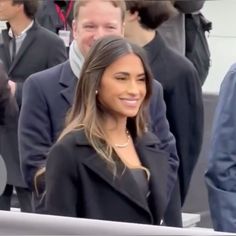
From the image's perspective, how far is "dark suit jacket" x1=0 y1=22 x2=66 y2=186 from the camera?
628cm

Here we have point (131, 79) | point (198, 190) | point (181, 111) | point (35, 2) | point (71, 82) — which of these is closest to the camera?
point (131, 79)

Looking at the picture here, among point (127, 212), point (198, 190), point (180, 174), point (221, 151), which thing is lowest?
point (198, 190)

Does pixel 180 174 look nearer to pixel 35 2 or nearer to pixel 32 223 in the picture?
pixel 35 2

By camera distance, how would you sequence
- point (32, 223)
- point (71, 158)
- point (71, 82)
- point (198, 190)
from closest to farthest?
point (32, 223)
point (71, 158)
point (71, 82)
point (198, 190)

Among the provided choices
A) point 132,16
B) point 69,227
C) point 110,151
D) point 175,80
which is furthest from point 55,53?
point 69,227

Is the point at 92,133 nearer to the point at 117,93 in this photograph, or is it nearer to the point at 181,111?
the point at 117,93

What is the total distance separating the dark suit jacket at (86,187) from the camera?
3898mm

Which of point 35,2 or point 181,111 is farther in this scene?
point 35,2

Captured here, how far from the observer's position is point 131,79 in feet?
13.7

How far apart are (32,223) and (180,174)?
241 centimetres

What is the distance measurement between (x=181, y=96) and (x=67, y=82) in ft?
2.87

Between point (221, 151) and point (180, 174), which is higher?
point (221, 151)

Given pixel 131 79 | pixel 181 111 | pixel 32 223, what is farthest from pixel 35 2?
pixel 32 223

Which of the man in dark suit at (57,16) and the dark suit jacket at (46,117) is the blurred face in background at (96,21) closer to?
the dark suit jacket at (46,117)
